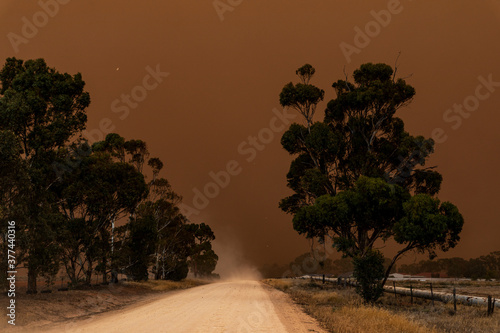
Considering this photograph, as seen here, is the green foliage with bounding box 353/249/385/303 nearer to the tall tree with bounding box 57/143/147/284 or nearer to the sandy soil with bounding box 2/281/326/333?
the sandy soil with bounding box 2/281/326/333

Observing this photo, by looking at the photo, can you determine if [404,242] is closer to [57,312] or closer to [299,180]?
[299,180]

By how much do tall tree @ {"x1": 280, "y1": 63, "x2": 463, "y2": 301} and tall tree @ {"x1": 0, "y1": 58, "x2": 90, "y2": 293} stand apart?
1912cm

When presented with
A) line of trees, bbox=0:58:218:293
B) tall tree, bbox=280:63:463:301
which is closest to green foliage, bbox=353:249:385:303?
tall tree, bbox=280:63:463:301

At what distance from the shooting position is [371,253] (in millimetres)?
23969

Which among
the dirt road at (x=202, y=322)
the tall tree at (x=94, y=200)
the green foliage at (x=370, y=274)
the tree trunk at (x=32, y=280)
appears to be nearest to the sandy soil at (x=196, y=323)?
the dirt road at (x=202, y=322)

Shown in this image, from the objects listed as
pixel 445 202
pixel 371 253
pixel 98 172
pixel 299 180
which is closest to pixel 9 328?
pixel 98 172

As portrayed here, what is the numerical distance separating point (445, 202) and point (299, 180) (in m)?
15.7

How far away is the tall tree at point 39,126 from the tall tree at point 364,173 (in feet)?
62.7

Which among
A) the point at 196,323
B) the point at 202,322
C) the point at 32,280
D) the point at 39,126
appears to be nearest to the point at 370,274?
the point at 202,322

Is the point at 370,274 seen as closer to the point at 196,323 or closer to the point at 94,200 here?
the point at 196,323

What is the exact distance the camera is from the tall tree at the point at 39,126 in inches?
774

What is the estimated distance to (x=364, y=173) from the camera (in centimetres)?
3594

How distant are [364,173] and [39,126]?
26686 millimetres

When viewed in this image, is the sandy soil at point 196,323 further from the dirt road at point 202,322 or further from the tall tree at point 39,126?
the tall tree at point 39,126
